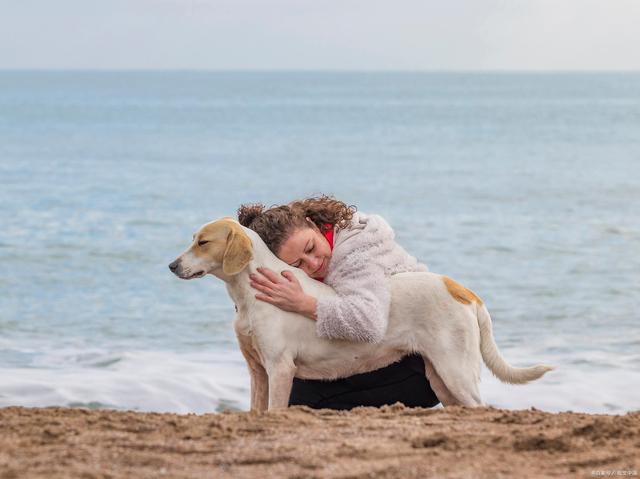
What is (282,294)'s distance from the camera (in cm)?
500

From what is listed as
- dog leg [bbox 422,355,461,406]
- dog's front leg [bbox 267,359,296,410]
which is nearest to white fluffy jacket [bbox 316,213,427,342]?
dog's front leg [bbox 267,359,296,410]

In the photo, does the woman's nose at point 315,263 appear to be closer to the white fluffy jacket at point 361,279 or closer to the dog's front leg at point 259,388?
the white fluffy jacket at point 361,279

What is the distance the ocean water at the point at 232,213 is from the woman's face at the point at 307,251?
4.37 m

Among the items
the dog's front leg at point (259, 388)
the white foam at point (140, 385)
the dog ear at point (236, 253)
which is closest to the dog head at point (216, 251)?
the dog ear at point (236, 253)

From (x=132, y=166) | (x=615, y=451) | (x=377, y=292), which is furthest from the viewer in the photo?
(x=132, y=166)

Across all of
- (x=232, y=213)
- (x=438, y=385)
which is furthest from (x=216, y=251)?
(x=232, y=213)

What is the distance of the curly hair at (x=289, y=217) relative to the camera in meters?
5.25

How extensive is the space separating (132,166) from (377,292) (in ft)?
104

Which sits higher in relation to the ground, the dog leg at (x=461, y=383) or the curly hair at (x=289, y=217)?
the curly hair at (x=289, y=217)

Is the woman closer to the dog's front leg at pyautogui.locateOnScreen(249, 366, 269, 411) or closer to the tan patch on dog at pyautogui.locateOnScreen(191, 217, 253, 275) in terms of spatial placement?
the tan patch on dog at pyautogui.locateOnScreen(191, 217, 253, 275)

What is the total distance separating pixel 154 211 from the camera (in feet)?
77.7

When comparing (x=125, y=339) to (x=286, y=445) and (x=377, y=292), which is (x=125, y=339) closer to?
(x=377, y=292)

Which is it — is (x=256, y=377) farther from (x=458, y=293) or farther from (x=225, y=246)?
(x=458, y=293)

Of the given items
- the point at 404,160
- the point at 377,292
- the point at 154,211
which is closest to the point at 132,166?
the point at 404,160
